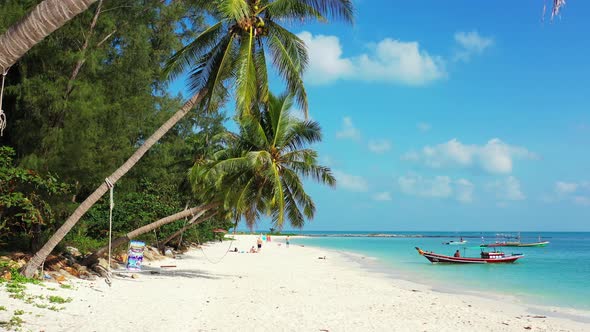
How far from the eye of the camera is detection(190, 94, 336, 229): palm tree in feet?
51.5

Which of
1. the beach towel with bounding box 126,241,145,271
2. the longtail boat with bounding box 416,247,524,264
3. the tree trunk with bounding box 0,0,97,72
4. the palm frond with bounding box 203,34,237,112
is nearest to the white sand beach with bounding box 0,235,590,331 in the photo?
the beach towel with bounding box 126,241,145,271

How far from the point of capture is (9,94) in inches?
483

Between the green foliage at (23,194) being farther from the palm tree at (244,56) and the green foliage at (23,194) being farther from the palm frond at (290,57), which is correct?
the palm frond at (290,57)

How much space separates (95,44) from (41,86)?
221 centimetres

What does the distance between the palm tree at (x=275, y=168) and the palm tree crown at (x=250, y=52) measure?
111 inches

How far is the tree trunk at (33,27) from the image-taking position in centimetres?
324

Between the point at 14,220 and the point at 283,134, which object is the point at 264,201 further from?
the point at 14,220

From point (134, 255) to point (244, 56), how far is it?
8.12 m

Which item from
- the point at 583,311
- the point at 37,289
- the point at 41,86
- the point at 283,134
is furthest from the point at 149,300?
the point at 583,311

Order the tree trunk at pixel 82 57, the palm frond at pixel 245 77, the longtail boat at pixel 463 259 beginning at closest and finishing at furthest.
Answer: the palm frond at pixel 245 77 < the tree trunk at pixel 82 57 < the longtail boat at pixel 463 259

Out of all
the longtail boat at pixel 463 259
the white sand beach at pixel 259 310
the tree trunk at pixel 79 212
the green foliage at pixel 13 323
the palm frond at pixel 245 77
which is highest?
the palm frond at pixel 245 77

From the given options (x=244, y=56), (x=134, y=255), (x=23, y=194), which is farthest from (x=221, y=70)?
(x=134, y=255)

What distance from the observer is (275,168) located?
1530cm

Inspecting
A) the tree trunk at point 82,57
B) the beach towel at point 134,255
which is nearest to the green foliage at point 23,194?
the tree trunk at point 82,57
